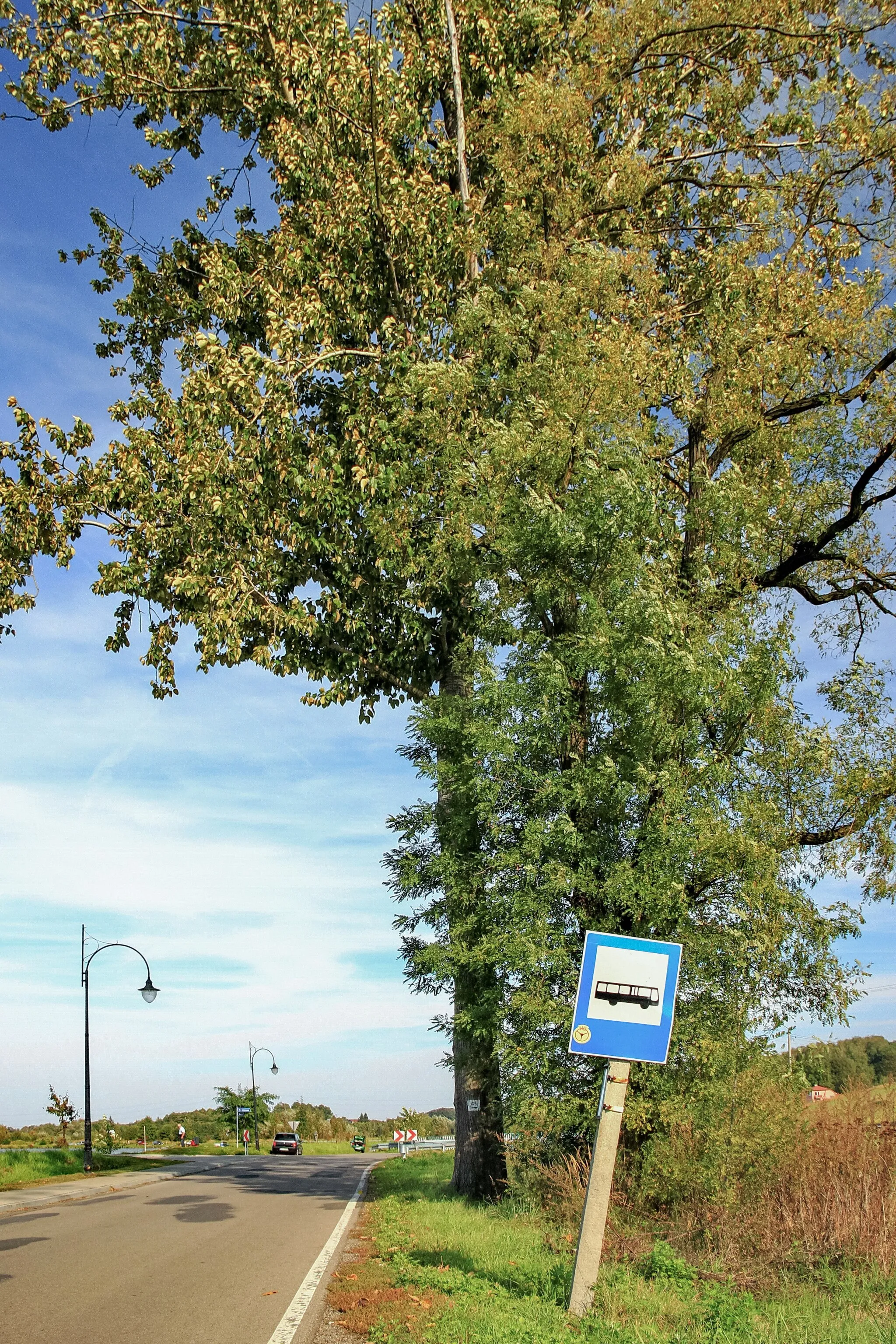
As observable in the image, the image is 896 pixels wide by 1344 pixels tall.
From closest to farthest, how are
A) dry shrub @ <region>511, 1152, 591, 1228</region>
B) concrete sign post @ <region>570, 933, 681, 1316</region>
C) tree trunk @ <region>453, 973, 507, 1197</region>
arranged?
concrete sign post @ <region>570, 933, 681, 1316</region> < dry shrub @ <region>511, 1152, 591, 1228</region> < tree trunk @ <region>453, 973, 507, 1197</region>

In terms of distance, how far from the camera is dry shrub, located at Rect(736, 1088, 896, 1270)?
8453 mm

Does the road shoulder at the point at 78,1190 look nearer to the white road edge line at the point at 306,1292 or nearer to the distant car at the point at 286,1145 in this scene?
the white road edge line at the point at 306,1292

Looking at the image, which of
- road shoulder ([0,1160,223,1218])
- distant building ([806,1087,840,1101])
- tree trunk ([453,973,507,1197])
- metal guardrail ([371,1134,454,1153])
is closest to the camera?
distant building ([806,1087,840,1101])

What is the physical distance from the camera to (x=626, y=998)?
22.1 feet

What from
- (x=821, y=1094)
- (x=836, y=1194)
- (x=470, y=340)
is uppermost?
(x=470, y=340)

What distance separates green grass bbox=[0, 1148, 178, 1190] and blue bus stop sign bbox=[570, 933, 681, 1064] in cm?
2070

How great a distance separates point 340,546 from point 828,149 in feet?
35.6

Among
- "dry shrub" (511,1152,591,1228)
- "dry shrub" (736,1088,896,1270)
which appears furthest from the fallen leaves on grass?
"dry shrub" (736,1088,896,1270)

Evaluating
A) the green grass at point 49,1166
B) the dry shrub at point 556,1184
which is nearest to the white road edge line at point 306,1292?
the dry shrub at point 556,1184

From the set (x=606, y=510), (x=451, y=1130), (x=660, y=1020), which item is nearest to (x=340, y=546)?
(x=606, y=510)

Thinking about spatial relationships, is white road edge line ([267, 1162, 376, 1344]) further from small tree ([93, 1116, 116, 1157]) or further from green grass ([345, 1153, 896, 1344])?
small tree ([93, 1116, 116, 1157])

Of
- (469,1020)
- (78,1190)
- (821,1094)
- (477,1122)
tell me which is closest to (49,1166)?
(78,1190)

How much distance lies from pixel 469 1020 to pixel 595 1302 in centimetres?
641

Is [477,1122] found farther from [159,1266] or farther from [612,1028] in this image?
[612,1028]
